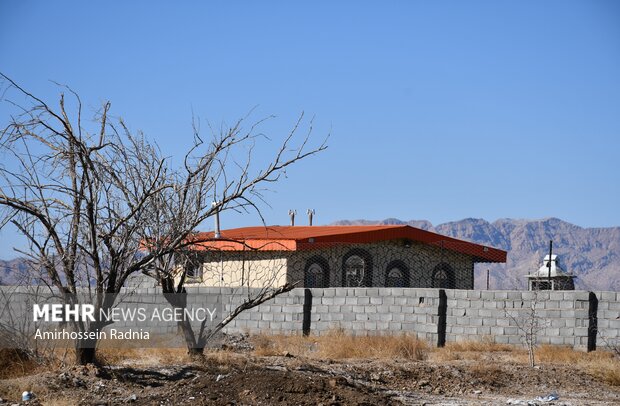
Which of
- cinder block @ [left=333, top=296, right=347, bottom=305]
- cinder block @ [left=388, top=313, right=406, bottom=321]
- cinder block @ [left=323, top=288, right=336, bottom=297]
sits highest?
cinder block @ [left=323, top=288, right=336, bottom=297]

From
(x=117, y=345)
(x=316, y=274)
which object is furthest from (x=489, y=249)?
(x=117, y=345)

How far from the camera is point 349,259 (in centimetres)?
2847

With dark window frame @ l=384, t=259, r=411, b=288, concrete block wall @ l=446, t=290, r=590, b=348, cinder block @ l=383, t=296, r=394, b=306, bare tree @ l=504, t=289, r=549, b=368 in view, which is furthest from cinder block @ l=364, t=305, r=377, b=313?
dark window frame @ l=384, t=259, r=411, b=288

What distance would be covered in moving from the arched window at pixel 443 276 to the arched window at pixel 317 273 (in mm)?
3775

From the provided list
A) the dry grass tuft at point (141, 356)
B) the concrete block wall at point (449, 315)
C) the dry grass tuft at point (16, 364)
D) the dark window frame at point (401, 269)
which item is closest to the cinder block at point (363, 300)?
the concrete block wall at point (449, 315)

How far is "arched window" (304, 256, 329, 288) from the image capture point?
91.0ft

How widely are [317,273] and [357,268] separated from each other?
1.26 m

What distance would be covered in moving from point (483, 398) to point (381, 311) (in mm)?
7486

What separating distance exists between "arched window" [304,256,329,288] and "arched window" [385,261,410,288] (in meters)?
1.95

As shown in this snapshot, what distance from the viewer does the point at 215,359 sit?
1543cm

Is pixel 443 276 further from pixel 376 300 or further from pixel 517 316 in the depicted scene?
pixel 517 316

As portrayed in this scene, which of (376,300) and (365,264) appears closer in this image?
(376,300)

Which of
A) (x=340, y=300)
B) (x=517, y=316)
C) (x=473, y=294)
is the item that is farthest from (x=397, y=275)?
(x=517, y=316)

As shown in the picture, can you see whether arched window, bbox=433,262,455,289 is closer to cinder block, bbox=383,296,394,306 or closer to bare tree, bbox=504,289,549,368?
cinder block, bbox=383,296,394,306
